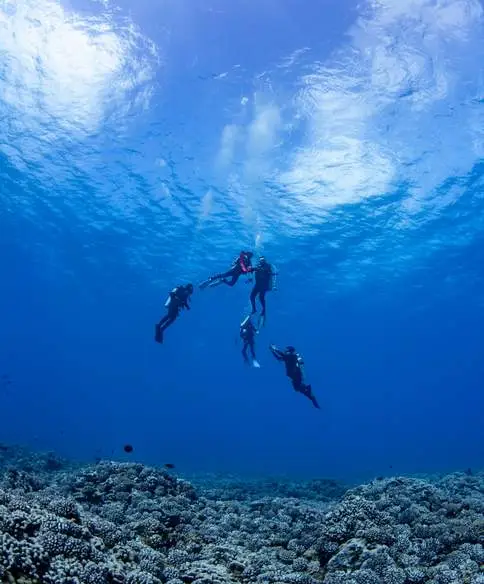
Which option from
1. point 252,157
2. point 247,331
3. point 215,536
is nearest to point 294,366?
point 247,331

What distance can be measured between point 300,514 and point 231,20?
17.4 meters

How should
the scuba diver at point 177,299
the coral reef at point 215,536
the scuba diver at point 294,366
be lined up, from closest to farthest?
the coral reef at point 215,536 < the scuba diver at point 294,366 < the scuba diver at point 177,299

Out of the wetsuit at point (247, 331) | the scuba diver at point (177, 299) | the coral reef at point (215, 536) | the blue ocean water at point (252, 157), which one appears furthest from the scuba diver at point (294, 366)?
the blue ocean water at point (252, 157)

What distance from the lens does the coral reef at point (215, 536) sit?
511cm

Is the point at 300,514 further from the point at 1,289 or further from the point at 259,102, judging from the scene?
the point at 1,289

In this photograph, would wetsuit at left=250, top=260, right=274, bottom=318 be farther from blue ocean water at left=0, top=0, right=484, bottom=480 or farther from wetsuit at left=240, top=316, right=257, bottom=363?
blue ocean water at left=0, top=0, right=484, bottom=480

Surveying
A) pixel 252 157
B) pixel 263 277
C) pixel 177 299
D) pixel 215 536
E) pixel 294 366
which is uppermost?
pixel 252 157

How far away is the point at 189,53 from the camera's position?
19828 mm

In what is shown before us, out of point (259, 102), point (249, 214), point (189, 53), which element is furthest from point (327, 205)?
point (189, 53)

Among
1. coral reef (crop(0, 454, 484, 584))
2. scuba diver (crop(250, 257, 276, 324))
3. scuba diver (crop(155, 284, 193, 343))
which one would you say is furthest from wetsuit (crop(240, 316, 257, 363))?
coral reef (crop(0, 454, 484, 584))

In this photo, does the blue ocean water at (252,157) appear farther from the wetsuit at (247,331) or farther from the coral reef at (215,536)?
the coral reef at (215,536)

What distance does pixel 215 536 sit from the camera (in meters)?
8.17

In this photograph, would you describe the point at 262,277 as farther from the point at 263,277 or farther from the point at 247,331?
the point at 247,331

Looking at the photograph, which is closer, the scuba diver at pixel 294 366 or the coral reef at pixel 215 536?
the coral reef at pixel 215 536
